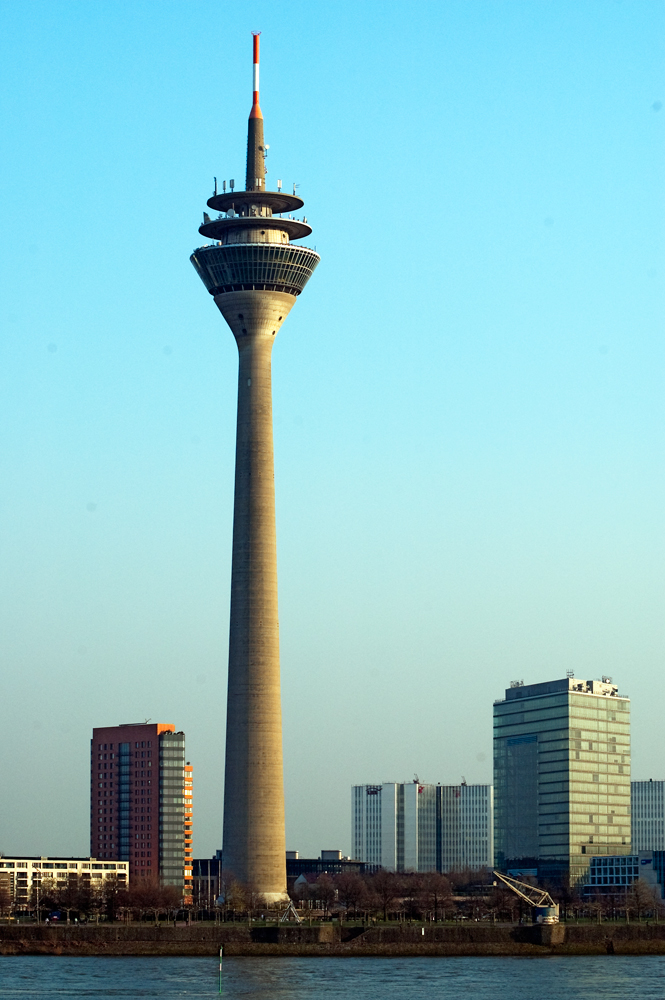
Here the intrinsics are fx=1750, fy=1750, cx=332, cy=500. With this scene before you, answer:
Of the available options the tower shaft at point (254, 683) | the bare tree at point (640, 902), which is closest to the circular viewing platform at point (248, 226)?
the tower shaft at point (254, 683)

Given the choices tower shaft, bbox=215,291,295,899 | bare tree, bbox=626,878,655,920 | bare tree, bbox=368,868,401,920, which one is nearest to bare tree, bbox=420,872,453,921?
bare tree, bbox=368,868,401,920

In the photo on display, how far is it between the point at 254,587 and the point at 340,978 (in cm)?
6414

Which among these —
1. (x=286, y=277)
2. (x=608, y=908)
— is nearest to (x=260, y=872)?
(x=608, y=908)

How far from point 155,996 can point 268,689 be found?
2922 inches

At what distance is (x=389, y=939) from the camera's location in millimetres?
138750

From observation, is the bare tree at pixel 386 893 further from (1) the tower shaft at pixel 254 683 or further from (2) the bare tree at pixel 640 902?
(2) the bare tree at pixel 640 902

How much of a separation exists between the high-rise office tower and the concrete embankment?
26847 millimetres

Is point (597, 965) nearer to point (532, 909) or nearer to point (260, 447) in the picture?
point (532, 909)

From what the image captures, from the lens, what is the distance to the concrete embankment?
136000 mm

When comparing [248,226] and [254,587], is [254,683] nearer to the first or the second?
[254,587]

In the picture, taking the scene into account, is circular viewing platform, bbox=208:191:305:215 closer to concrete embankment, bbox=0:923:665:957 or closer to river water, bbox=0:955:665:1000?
concrete embankment, bbox=0:923:665:957

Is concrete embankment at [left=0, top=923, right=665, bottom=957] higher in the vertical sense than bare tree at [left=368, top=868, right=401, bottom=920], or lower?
higher

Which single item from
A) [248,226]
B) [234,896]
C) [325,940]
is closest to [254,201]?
[248,226]

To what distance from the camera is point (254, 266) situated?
604ft
